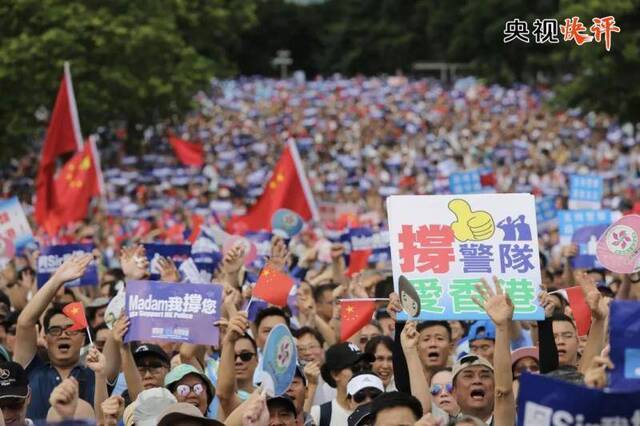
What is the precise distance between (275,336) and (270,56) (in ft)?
312

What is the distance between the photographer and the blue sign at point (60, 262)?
47.8ft

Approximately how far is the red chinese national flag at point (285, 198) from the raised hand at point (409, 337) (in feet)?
36.9

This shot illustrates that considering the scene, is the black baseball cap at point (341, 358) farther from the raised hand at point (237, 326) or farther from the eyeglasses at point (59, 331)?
the raised hand at point (237, 326)

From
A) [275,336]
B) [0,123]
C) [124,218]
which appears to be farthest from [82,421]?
[0,123]

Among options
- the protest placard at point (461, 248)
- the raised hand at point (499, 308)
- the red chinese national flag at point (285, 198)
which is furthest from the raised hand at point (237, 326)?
the red chinese national flag at point (285, 198)

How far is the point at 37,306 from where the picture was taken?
9.38 m

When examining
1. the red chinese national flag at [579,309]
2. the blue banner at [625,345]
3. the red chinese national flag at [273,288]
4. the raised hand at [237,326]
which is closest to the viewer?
the blue banner at [625,345]

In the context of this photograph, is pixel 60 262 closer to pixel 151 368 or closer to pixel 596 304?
pixel 151 368

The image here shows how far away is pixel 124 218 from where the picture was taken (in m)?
30.7

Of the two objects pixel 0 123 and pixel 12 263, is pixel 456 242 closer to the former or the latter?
pixel 12 263

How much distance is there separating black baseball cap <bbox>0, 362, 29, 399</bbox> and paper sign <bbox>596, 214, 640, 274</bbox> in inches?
122

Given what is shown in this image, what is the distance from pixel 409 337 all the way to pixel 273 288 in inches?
126

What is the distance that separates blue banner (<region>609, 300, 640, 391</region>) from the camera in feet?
21.0

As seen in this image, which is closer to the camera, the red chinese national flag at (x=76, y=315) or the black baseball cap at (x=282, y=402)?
the black baseball cap at (x=282, y=402)
